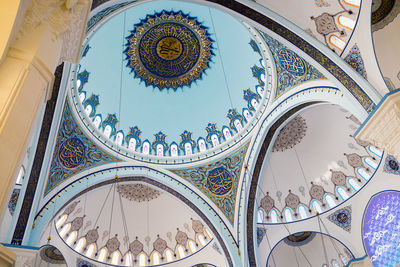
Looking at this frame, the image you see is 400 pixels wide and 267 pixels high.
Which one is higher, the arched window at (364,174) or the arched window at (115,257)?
the arched window at (364,174)

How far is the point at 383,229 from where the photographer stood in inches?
379

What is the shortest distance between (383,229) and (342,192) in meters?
1.60

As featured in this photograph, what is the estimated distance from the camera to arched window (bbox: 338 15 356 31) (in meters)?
6.01

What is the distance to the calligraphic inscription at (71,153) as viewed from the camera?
9109 millimetres

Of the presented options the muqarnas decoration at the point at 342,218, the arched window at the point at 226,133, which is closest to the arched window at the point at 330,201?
the muqarnas decoration at the point at 342,218

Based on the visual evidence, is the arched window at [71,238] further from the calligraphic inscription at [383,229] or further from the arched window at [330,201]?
the calligraphic inscription at [383,229]

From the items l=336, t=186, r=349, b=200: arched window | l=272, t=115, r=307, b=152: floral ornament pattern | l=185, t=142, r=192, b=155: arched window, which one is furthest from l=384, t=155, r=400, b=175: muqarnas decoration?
l=185, t=142, r=192, b=155: arched window

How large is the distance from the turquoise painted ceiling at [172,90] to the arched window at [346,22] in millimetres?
4169

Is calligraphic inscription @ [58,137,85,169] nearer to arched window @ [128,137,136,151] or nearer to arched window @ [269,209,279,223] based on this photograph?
arched window @ [128,137,136,151]

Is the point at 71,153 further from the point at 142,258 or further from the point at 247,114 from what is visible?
the point at 247,114

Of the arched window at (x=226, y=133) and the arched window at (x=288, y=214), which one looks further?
the arched window at (x=226, y=133)

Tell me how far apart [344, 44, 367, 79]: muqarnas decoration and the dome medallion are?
5745 millimetres

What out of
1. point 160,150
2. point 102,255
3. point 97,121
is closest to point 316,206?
point 160,150

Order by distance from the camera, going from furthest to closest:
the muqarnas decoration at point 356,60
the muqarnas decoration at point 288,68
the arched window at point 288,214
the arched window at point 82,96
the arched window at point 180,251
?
1. the arched window at point 180,251
2. the arched window at point 288,214
3. the arched window at point 82,96
4. the muqarnas decoration at point 288,68
5. the muqarnas decoration at point 356,60
